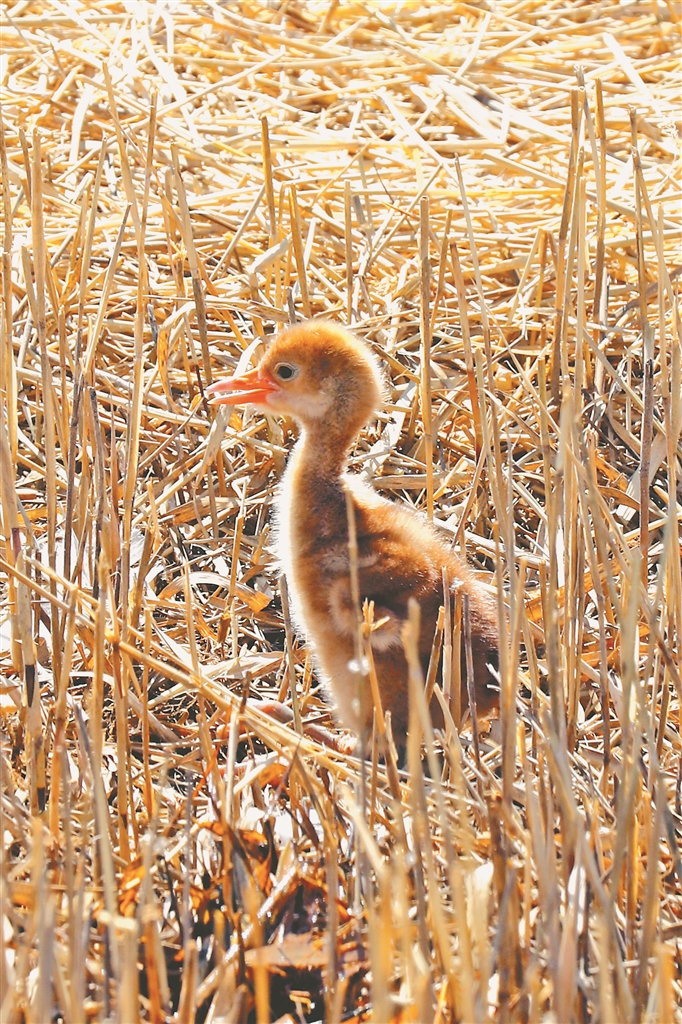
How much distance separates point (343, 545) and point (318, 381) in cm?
38

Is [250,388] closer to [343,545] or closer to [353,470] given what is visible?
[343,545]

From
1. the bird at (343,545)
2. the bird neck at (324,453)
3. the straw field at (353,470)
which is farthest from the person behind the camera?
→ the bird neck at (324,453)

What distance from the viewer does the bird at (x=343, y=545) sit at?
2.63 metres

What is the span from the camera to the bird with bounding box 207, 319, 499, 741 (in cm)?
263

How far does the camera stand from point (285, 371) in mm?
2916

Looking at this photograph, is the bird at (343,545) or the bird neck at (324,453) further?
the bird neck at (324,453)

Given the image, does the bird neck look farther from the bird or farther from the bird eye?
the bird eye

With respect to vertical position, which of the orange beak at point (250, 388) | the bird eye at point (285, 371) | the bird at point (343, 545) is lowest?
the bird at point (343, 545)

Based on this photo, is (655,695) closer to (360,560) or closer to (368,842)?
(360,560)

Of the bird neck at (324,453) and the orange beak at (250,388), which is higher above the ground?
the orange beak at (250,388)

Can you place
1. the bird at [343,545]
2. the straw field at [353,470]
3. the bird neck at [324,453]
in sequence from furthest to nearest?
1. the bird neck at [324,453]
2. the bird at [343,545]
3. the straw field at [353,470]

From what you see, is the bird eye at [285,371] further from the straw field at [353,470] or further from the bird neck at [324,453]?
the straw field at [353,470]

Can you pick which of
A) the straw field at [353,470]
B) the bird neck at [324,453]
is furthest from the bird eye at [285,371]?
the straw field at [353,470]

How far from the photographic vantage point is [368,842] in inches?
58.9
